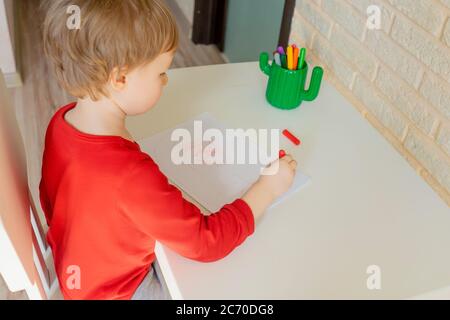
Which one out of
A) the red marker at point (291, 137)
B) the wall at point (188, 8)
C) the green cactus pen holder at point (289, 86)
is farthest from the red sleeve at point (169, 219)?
the wall at point (188, 8)

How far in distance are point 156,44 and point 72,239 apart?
38cm

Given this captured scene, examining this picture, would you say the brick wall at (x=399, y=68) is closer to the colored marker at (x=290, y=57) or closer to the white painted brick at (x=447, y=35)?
the white painted brick at (x=447, y=35)

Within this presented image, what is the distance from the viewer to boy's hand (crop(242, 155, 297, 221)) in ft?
2.78

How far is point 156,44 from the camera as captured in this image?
77 cm

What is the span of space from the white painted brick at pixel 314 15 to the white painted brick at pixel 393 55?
0.15m

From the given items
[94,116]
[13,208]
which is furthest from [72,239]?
[94,116]

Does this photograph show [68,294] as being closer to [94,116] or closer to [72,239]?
[72,239]

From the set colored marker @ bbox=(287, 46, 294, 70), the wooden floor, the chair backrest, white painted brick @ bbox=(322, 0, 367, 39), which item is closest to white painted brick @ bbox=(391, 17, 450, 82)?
white painted brick @ bbox=(322, 0, 367, 39)

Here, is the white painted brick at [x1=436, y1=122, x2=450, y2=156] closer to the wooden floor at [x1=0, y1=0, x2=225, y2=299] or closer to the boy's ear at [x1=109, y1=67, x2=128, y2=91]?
the boy's ear at [x1=109, y1=67, x2=128, y2=91]

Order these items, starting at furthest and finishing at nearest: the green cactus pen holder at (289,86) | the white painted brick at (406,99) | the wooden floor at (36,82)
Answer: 1. the wooden floor at (36,82)
2. the green cactus pen holder at (289,86)
3. the white painted brick at (406,99)

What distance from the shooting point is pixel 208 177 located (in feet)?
3.05

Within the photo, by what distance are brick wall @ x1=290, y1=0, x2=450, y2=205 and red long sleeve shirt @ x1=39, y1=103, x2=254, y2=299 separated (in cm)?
41

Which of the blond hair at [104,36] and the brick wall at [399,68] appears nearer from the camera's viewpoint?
the blond hair at [104,36]

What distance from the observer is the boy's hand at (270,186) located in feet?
2.78
